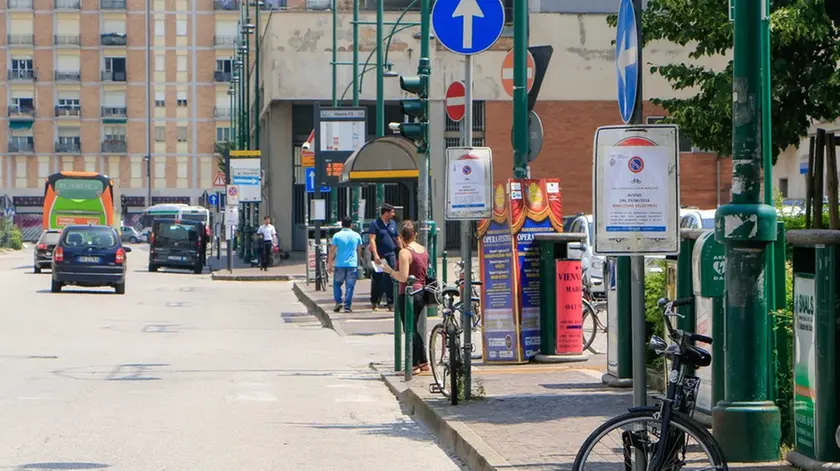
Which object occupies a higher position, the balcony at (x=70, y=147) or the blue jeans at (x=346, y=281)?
the balcony at (x=70, y=147)

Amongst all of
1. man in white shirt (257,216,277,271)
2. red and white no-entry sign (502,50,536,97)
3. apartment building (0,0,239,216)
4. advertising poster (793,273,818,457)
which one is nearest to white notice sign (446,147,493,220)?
red and white no-entry sign (502,50,536,97)

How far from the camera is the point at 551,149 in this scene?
51.9 metres

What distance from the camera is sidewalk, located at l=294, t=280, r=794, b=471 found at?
355 inches

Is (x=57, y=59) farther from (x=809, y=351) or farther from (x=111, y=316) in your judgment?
(x=809, y=351)

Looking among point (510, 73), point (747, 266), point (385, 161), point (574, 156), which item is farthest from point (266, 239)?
point (747, 266)

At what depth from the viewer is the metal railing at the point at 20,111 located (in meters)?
109

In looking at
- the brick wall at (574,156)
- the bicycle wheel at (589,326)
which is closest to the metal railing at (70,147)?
the brick wall at (574,156)

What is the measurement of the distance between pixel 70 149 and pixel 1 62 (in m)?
8.02

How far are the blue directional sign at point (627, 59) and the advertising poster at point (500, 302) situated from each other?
7869 mm

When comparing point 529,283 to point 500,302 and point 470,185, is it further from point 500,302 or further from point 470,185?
point 470,185

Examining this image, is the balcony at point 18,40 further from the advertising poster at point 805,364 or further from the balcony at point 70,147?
the advertising poster at point 805,364

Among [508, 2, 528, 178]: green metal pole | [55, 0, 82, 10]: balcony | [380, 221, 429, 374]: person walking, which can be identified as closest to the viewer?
[380, 221, 429, 374]: person walking

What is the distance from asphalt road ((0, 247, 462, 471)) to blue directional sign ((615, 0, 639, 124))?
3.08 meters

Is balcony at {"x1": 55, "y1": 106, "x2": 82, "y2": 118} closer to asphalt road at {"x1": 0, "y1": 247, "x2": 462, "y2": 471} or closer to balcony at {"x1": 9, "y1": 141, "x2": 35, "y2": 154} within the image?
balcony at {"x1": 9, "y1": 141, "x2": 35, "y2": 154}
